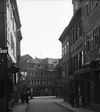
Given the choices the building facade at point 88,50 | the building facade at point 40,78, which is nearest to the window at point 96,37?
the building facade at point 88,50

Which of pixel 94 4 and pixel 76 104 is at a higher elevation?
pixel 94 4

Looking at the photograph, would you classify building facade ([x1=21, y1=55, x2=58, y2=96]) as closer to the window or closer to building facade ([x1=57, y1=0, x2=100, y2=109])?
building facade ([x1=57, y1=0, x2=100, y2=109])

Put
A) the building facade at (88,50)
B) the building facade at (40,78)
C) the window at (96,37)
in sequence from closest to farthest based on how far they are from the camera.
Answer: the window at (96,37), the building facade at (88,50), the building facade at (40,78)

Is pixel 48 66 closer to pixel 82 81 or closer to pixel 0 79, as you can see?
pixel 82 81

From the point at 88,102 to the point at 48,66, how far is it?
87.5 meters

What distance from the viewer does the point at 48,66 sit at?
119 metres

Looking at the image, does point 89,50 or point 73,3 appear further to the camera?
point 73,3

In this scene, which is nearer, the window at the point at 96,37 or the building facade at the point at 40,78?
the window at the point at 96,37

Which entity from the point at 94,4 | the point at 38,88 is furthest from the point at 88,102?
the point at 38,88

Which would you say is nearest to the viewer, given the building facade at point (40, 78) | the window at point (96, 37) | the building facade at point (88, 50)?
the window at point (96, 37)

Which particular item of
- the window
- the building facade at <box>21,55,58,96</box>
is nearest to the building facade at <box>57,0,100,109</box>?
the window

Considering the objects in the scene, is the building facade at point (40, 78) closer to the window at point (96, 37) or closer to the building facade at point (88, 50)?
the building facade at point (88, 50)

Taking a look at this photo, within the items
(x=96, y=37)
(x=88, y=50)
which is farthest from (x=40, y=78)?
(x=96, y=37)

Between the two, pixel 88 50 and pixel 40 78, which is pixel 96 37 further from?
pixel 40 78
